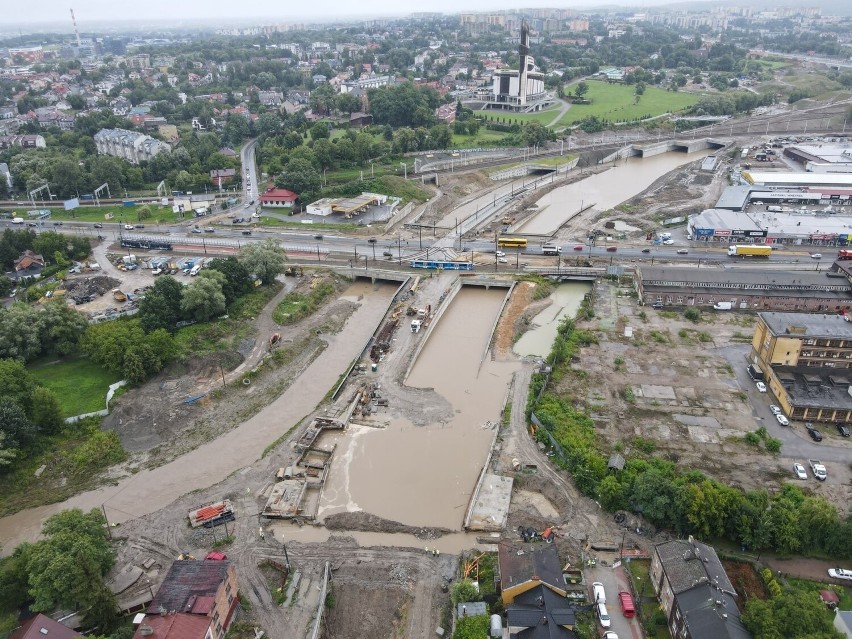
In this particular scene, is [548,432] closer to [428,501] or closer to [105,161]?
[428,501]

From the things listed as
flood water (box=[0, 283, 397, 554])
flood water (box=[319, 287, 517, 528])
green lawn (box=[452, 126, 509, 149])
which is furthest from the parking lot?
green lawn (box=[452, 126, 509, 149])

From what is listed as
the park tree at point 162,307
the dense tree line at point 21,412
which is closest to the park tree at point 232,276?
the park tree at point 162,307

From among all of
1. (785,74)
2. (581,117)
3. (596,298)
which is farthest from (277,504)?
(785,74)

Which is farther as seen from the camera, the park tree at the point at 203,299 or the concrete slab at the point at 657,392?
the park tree at the point at 203,299

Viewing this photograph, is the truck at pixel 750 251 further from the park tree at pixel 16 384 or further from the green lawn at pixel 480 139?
the park tree at pixel 16 384

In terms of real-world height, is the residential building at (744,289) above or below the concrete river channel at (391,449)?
above

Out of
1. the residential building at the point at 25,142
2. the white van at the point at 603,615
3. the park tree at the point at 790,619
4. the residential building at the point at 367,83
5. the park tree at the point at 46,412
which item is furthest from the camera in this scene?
the residential building at the point at 367,83
